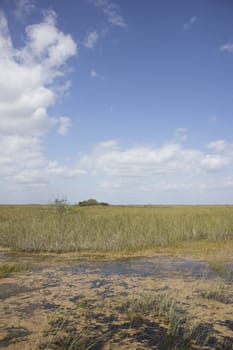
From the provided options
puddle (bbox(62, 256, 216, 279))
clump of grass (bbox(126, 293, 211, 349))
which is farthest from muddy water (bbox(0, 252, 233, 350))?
clump of grass (bbox(126, 293, 211, 349))

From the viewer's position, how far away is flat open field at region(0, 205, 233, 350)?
11.8 ft

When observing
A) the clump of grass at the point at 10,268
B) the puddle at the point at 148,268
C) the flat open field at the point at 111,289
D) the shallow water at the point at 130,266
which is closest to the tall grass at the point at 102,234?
the flat open field at the point at 111,289

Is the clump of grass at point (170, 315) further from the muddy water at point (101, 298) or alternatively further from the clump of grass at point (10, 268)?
the clump of grass at point (10, 268)

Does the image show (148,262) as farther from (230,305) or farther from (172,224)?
(172,224)

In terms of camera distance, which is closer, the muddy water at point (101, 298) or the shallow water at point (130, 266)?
the muddy water at point (101, 298)

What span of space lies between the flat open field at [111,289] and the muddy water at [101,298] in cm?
1

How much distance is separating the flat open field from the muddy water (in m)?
0.01

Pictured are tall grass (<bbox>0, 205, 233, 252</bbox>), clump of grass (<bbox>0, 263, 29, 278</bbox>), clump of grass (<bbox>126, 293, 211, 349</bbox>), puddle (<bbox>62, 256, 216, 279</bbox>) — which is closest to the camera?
clump of grass (<bbox>126, 293, 211, 349</bbox>)

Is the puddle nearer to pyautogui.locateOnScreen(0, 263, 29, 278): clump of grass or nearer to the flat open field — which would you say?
the flat open field

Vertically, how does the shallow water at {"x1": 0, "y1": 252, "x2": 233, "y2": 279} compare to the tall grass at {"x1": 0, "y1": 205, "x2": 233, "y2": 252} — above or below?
below

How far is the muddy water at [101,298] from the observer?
368cm

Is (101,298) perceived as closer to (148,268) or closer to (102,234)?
(148,268)

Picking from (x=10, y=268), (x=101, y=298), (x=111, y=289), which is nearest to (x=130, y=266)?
(x=111, y=289)

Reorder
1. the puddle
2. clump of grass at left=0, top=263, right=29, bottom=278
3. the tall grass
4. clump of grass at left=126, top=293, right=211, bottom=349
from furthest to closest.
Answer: the tall grass < the puddle < clump of grass at left=0, top=263, right=29, bottom=278 < clump of grass at left=126, top=293, right=211, bottom=349
